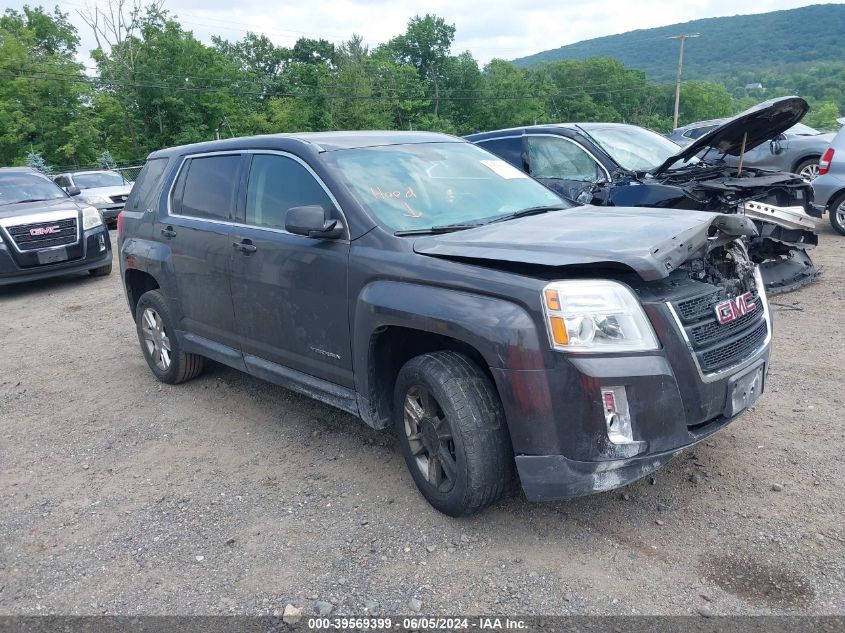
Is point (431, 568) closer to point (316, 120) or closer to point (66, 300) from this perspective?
point (66, 300)

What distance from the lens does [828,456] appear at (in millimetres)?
3707

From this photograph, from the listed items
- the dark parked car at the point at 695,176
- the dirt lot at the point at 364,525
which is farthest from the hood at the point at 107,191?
the dirt lot at the point at 364,525

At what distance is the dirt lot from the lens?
2.84 m

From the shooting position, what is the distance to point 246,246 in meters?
4.26

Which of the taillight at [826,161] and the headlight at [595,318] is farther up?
the taillight at [826,161]

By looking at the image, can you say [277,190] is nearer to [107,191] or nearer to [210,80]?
[107,191]

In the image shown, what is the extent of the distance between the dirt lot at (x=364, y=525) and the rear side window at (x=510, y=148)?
4177 millimetres

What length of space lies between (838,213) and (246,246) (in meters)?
8.97

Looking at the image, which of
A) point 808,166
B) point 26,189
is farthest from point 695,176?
point 26,189

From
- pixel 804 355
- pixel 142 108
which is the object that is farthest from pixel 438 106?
pixel 804 355

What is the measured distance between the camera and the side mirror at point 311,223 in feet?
11.6

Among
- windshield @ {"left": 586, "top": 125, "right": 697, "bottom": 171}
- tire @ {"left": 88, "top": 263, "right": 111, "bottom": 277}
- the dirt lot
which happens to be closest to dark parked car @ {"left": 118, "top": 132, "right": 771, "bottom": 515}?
the dirt lot

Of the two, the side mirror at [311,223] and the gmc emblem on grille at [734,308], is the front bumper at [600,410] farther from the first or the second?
the side mirror at [311,223]

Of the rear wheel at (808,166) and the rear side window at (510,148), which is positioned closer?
the rear side window at (510,148)
